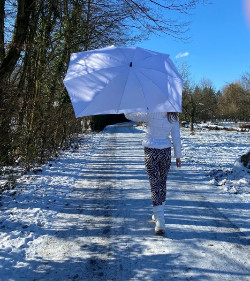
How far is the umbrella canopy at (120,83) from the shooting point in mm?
3154

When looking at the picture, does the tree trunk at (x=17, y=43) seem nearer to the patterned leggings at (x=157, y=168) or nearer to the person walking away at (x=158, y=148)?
the person walking away at (x=158, y=148)

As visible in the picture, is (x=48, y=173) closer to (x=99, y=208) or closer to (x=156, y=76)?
(x=99, y=208)

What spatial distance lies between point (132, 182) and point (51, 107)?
514 centimetres

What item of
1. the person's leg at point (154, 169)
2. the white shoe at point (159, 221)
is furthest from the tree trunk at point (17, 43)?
the white shoe at point (159, 221)

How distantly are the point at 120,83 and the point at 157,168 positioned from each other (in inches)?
55.8

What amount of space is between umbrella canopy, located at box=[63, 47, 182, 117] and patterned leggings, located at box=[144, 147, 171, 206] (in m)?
0.81

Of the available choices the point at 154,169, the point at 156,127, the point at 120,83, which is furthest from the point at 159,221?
the point at 120,83

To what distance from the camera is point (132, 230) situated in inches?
157

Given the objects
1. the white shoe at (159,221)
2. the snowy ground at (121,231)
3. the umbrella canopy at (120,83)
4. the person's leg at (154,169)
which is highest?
the umbrella canopy at (120,83)

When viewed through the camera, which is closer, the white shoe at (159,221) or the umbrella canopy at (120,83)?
the umbrella canopy at (120,83)

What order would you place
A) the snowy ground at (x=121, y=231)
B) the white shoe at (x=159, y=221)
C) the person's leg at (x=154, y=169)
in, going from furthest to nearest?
the person's leg at (x=154, y=169) < the white shoe at (x=159, y=221) < the snowy ground at (x=121, y=231)

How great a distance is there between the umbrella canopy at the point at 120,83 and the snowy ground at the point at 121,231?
1.64 metres

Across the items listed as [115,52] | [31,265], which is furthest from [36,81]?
[31,265]

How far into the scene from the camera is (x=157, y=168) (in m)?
4.04
